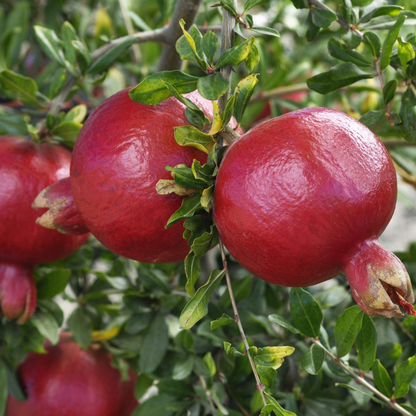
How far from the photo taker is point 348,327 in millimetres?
594

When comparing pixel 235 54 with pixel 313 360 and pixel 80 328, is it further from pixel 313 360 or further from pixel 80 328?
pixel 80 328

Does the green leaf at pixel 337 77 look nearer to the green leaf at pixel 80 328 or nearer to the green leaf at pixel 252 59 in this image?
the green leaf at pixel 252 59

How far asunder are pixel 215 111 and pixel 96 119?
148 millimetres

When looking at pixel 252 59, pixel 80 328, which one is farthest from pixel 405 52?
pixel 80 328

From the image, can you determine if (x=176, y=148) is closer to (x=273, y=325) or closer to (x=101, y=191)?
(x=101, y=191)

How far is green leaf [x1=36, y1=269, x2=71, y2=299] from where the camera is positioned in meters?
0.82

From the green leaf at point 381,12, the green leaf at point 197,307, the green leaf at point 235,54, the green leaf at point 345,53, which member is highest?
the green leaf at point 235,54

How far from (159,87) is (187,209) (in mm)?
123

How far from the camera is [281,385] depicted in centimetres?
85

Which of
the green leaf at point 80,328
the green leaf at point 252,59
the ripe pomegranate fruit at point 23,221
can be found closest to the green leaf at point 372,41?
the green leaf at point 252,59

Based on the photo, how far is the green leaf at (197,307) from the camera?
19.2 inches

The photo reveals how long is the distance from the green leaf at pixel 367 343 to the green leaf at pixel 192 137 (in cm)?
31

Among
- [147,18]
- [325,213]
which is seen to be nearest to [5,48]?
[147,18]

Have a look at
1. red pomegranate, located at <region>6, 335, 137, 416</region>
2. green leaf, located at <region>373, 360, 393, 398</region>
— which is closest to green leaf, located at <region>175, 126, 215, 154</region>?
green leaf, located at <region>373, 360, 393, 398</region>
